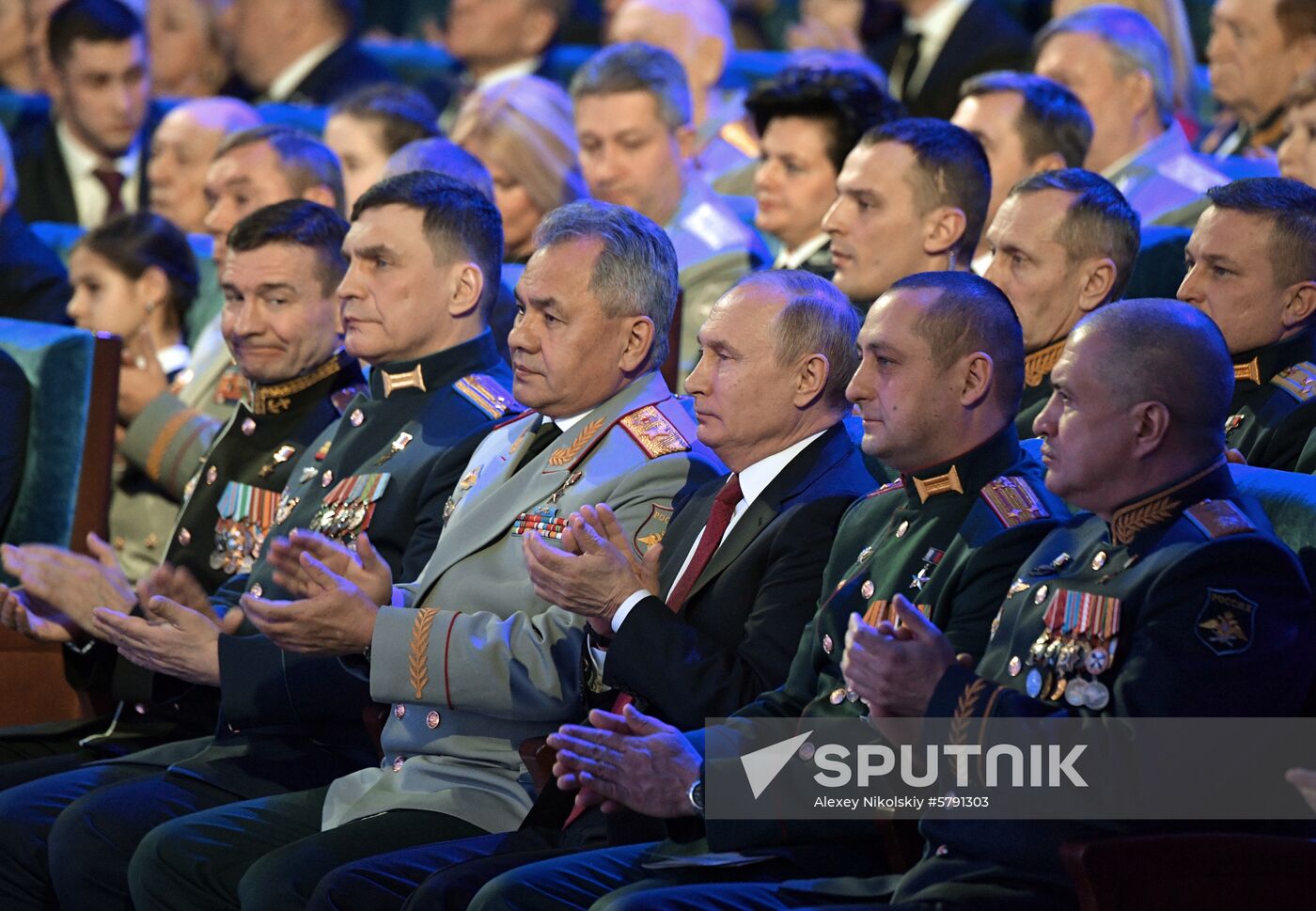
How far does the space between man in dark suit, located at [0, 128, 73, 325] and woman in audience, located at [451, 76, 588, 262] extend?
1.19 metres

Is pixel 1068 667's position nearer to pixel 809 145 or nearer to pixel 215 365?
pixel 809 145

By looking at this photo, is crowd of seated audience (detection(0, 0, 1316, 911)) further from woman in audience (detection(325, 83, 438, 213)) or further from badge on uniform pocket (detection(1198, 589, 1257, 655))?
woman in audience (detection(325, 83, 438, 213))

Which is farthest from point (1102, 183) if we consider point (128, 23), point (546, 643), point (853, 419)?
point (128, 23)

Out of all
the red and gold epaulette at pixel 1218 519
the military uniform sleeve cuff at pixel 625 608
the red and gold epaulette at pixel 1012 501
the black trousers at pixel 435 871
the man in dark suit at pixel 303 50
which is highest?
the man in dark suit at pixel 303 50

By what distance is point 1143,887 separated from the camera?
219 cm

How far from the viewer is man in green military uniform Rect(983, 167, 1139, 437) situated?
11.6 feet

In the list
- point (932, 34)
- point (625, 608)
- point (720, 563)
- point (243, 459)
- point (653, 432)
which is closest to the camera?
A: point (625, 608)

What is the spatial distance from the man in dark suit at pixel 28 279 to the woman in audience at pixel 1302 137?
3265 mm

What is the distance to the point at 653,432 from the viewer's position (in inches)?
129

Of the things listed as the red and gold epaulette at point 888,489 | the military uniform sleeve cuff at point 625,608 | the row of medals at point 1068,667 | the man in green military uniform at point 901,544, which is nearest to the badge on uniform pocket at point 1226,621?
the row of medals at point 1068,667

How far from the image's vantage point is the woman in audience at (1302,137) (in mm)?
4207

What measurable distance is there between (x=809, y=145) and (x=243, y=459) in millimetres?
1656

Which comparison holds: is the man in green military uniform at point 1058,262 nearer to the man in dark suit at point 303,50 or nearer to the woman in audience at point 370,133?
the woman in audience at point 370,133

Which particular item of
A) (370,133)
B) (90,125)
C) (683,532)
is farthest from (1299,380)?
(90,125)
